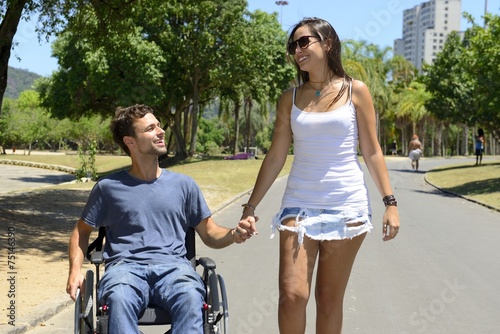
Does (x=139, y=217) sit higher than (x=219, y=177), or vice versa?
(x=139, y=217)

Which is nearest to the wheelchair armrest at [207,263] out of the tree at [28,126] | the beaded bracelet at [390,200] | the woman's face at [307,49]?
the beaded bracelet at [390,200]

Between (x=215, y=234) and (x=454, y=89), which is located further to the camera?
(x=454, y=89)

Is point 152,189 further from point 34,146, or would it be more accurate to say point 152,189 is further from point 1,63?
point 34,146

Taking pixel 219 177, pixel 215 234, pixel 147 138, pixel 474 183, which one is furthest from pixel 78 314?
pixel 474 183

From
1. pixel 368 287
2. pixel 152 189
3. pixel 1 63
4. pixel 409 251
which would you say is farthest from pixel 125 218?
pixel 1 63

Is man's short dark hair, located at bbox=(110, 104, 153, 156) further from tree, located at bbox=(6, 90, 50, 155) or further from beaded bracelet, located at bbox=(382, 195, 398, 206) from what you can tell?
tree, located at bbox=(6, 90, 50, 155)

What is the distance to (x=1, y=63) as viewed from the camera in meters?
14.0

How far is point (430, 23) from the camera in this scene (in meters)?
178

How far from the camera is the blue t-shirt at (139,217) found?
14.7 ft

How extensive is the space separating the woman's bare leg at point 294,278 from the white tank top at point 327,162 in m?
0.20

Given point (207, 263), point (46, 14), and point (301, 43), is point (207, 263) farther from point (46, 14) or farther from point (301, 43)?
point (46, 14)

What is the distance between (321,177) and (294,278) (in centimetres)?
55

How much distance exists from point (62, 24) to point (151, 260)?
1443 centimetres

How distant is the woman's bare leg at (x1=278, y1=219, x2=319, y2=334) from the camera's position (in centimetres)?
405
